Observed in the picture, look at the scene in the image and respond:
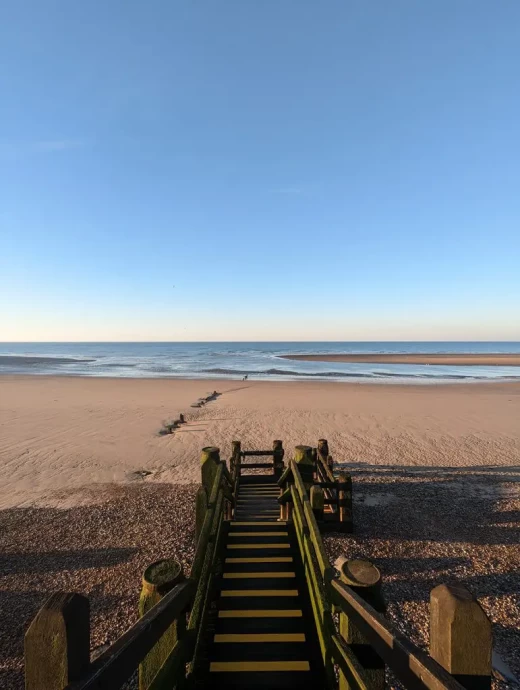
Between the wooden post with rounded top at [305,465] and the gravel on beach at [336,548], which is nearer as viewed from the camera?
the gravel on beach at [336,548]

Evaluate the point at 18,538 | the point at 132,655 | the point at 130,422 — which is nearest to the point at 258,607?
the point at 132,655

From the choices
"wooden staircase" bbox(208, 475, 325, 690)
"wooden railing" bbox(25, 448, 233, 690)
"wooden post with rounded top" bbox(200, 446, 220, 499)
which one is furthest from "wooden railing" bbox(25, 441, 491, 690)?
"wooden post with rounded top" bbox(200, 446, 220, 499)

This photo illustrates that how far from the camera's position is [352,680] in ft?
8.87

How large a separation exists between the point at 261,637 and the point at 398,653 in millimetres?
2523

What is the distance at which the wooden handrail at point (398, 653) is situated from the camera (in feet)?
5.84

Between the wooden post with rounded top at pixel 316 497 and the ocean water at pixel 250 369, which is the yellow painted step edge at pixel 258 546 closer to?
the wooden post with rounded top at pixel 316 497

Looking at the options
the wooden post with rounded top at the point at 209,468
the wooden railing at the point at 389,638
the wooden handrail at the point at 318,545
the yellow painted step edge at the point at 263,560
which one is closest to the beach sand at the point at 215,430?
the wooden post with rounded top at the point at 209,468

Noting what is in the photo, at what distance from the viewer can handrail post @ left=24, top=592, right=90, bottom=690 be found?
1.64 m

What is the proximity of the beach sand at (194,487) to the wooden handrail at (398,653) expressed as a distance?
347 cm

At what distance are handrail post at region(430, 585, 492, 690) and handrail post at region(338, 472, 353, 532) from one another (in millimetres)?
6093

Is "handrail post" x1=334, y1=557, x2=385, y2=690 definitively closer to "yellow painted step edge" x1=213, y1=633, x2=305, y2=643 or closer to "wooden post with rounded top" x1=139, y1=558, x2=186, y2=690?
"yellow painted step edge" x1=213, y1=633, x2=305, y2=643

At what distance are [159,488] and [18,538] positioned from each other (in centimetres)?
363

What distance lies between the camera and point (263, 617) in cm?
429

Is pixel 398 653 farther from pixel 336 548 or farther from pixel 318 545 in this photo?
pixel 336 548
